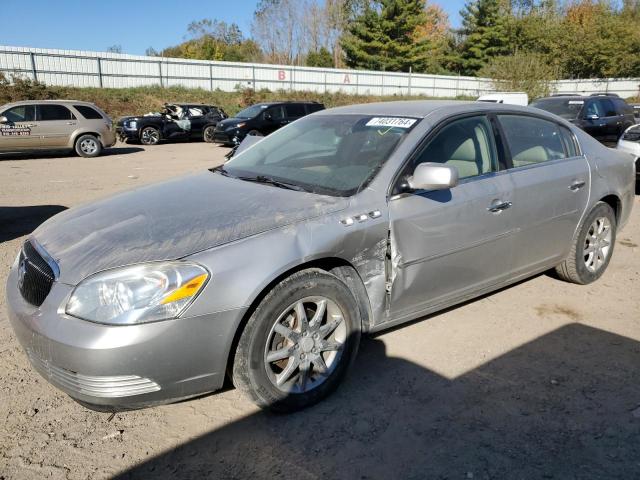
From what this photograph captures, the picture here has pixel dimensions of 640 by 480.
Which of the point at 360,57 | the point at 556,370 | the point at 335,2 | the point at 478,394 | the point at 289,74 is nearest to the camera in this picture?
the point at 478,394

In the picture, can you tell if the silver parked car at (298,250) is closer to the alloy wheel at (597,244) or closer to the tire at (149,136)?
the alloy wheel at (597,244)

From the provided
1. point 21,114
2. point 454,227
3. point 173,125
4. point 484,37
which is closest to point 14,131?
point 21,114

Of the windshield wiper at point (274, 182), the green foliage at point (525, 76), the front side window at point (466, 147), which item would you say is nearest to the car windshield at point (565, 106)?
the front side window at point (466, 147)

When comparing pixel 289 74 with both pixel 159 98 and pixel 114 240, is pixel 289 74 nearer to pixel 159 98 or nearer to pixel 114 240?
pixel 159 98

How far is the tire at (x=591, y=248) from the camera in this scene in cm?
449

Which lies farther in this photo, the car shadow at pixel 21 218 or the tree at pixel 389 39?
the tree at pixel 389 39

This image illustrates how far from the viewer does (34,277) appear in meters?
2.71

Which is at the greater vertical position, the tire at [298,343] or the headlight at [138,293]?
the headlight at [138,293]

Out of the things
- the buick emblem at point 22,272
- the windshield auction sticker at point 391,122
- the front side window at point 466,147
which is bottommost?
the buick emblem at point 22,272

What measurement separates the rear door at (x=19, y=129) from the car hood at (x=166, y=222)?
13.1 meters

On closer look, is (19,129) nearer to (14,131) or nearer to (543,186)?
(14,131)

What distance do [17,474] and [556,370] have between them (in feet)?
9.79

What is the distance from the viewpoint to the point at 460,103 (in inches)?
156

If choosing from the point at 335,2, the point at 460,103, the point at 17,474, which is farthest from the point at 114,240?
the point at 335,2
